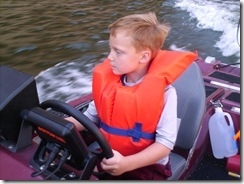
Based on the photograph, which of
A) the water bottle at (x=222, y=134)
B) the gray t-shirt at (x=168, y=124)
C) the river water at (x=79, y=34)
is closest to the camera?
the gray t-shirt at (x=168, y=124)

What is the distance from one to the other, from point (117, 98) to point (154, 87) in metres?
0.15

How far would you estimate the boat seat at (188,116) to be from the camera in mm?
1621

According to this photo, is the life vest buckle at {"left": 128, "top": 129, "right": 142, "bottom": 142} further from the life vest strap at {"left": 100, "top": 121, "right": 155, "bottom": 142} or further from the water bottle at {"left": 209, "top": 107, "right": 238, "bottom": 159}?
the water bottle at {"left": 209, "top": 107, "right": 238, "bottom": 159}

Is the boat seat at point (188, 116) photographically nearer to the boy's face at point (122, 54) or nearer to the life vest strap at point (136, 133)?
the life vest strap at point (136, 133)

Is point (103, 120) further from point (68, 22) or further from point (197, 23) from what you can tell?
point (197, 23)

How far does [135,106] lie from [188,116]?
338mm

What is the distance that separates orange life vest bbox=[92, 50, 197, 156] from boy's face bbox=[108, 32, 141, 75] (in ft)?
0.28

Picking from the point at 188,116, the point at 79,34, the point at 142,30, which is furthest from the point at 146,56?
the point at 79,34

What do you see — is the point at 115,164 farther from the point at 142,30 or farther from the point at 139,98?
the point at 142,30

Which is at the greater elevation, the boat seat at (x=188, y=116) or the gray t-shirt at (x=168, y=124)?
the gray t-shirt at (x=168, y=124)

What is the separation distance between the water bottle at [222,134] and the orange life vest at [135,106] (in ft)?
1.76

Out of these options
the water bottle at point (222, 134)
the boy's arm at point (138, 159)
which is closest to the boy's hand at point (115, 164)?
the boy's arm at point (138, 159)

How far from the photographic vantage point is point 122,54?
134 cm

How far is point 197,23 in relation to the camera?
523 centimetres
